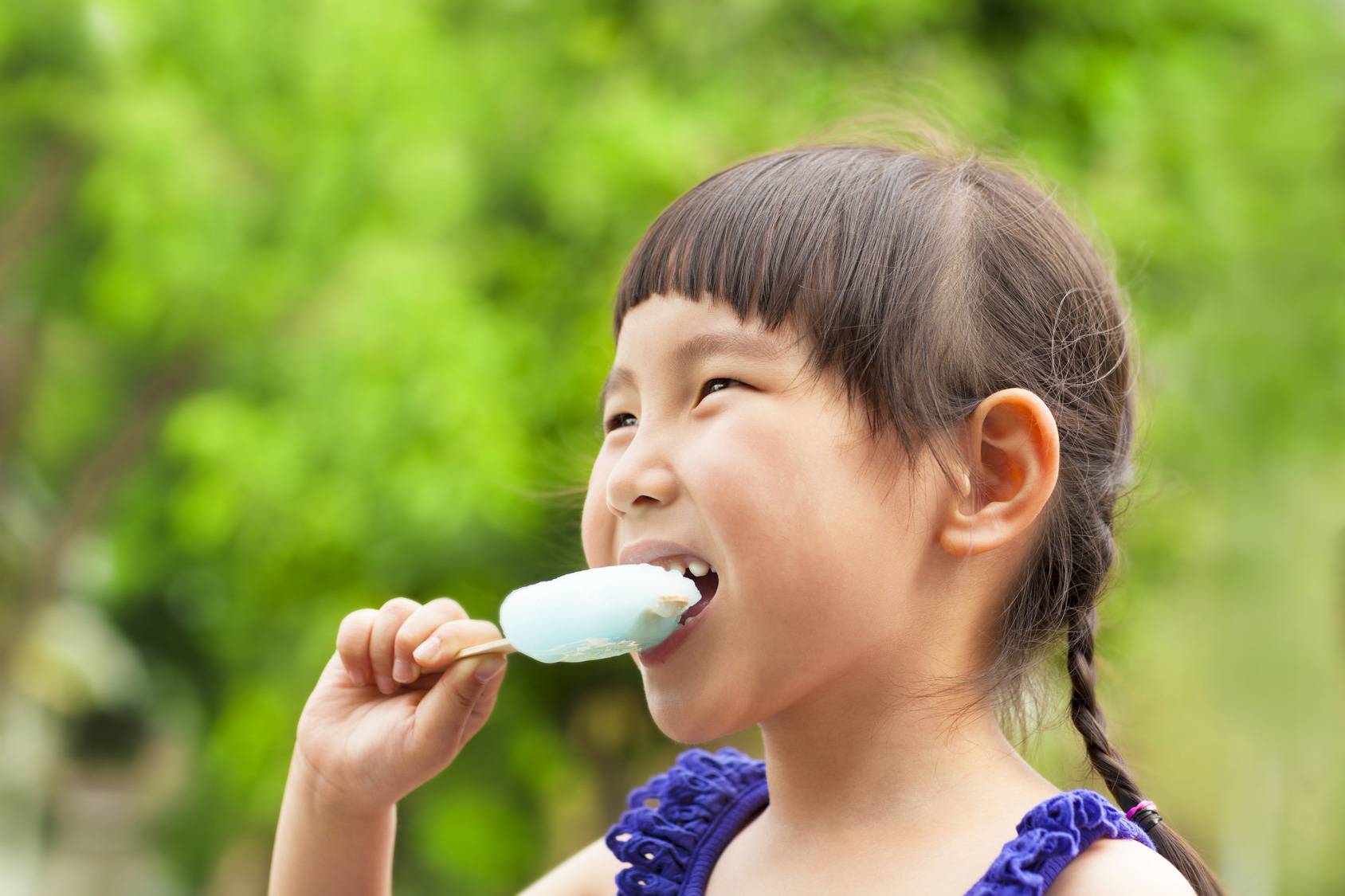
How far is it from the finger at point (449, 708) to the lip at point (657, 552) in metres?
0.20

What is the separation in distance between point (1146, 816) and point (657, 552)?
0.49 metres

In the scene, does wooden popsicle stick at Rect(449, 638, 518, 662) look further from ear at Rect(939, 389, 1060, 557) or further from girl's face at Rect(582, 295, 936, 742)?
ear at Rect(939, 389, 1060, 557)

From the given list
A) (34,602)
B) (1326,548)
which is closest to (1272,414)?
(1326,548)

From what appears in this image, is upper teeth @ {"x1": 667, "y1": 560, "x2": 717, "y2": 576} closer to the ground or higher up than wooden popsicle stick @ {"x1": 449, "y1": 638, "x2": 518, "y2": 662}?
closer to the ground

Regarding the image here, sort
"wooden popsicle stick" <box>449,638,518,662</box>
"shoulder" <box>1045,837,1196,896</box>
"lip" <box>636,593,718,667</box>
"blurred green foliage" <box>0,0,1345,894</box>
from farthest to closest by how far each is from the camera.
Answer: "blurred green foliage" <box>0,0,1345,894</box>
"wooden popsicle stick" <box>449,638,518,662</box>
"lip" <box>636,593,718,667</box>
"shoulder" <box>1045,837,1196,896</box>

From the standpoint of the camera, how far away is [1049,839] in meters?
1.05

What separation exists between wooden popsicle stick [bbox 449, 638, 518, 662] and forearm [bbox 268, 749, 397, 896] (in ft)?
0.71

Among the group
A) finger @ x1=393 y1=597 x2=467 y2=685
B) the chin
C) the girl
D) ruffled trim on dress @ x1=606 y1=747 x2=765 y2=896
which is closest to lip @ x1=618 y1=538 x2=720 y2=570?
the girl

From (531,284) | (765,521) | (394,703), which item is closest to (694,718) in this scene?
(765,521)

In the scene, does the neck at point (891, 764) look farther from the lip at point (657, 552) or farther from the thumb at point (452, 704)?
the thumb at point (452, 704)

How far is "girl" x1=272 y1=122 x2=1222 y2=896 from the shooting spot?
3.66 feet

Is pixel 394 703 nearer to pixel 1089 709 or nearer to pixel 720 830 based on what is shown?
pixel 720 830

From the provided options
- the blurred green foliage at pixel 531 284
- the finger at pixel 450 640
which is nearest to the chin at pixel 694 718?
the finger at pixel 450 640

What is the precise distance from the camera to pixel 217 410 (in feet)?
13.9
